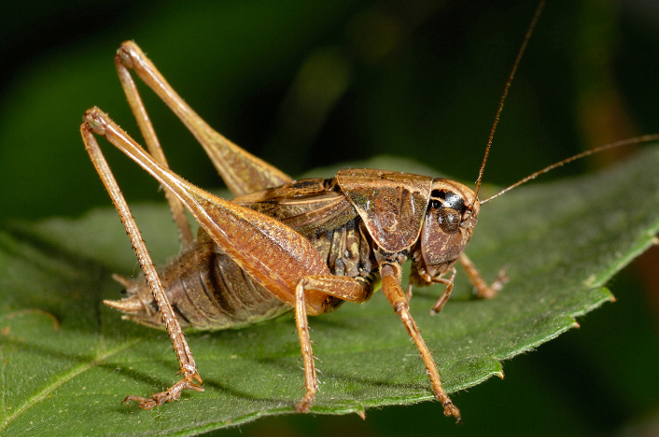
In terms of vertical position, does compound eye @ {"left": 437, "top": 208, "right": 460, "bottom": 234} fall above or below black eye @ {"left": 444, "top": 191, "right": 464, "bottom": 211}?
below

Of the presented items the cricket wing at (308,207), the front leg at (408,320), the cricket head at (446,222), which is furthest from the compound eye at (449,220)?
the cricket wing at (308,207)

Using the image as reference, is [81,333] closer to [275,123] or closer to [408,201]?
[408,201]

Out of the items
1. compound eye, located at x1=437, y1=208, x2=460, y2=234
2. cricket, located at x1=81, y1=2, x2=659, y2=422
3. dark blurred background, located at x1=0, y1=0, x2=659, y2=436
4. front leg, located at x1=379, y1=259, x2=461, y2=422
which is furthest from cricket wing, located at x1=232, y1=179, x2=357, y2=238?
dark blurred background, located at x1=0, y1=0, x2=659, y2=436

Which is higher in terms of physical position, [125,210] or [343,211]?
[125,210]

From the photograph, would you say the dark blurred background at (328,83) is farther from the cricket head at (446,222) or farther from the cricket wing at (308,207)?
the cricket wing at (308,207)

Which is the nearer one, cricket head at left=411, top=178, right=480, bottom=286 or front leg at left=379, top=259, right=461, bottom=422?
front leg at left=379, top=259, right=461, bottom=422

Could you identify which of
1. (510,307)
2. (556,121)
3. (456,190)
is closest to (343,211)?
(456,190)

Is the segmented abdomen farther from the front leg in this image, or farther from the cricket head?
the cricket head

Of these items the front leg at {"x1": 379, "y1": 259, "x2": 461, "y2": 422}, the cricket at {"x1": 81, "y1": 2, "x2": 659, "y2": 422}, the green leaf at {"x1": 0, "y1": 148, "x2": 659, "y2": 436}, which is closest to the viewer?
the green leaf at {"x1": 0, "y1": 148, "x2": 659, "y2": 436}
